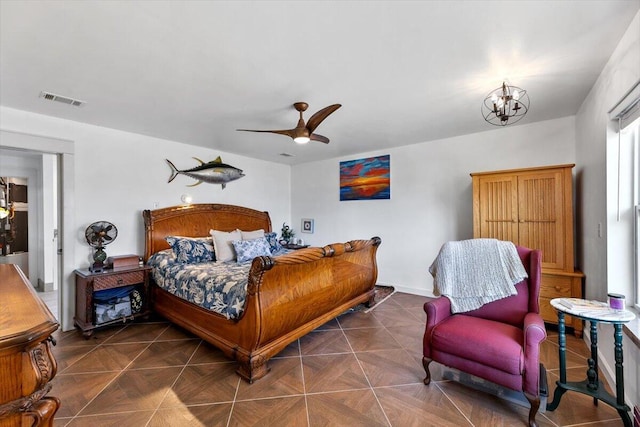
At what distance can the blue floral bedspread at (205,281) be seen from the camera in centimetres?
239

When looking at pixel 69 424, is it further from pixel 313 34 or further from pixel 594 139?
pixel 594 139

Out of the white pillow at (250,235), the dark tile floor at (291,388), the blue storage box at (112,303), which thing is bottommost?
the dark tile floor at (291,388)

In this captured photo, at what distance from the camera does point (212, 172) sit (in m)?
4.62

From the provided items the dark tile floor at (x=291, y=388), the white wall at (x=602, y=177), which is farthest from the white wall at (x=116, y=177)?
the white wall at (x=602, y=177)

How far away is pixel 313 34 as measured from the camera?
175 centimetres

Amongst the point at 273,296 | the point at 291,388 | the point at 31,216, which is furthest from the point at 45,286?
the point at 291,388

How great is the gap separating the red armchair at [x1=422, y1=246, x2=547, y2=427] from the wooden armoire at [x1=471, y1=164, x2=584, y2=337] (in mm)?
1170

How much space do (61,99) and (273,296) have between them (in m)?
2.82

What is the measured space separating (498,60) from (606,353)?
2462 millimetres

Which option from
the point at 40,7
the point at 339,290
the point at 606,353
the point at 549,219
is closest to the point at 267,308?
the point at 339,290

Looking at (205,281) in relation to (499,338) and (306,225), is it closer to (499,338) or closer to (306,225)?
(499,338)

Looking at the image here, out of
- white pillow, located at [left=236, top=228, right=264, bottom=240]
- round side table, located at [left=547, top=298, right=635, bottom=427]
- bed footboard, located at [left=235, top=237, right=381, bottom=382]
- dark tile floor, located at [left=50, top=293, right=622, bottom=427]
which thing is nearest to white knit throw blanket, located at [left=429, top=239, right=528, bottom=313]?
round side table, located at [left=547, top=298, right=635, bottom=427]

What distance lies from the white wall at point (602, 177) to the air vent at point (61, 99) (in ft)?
14.6

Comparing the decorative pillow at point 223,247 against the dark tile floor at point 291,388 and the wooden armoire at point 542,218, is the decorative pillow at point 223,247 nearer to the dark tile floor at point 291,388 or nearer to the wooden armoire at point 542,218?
the dark tile floor at point 291,388
